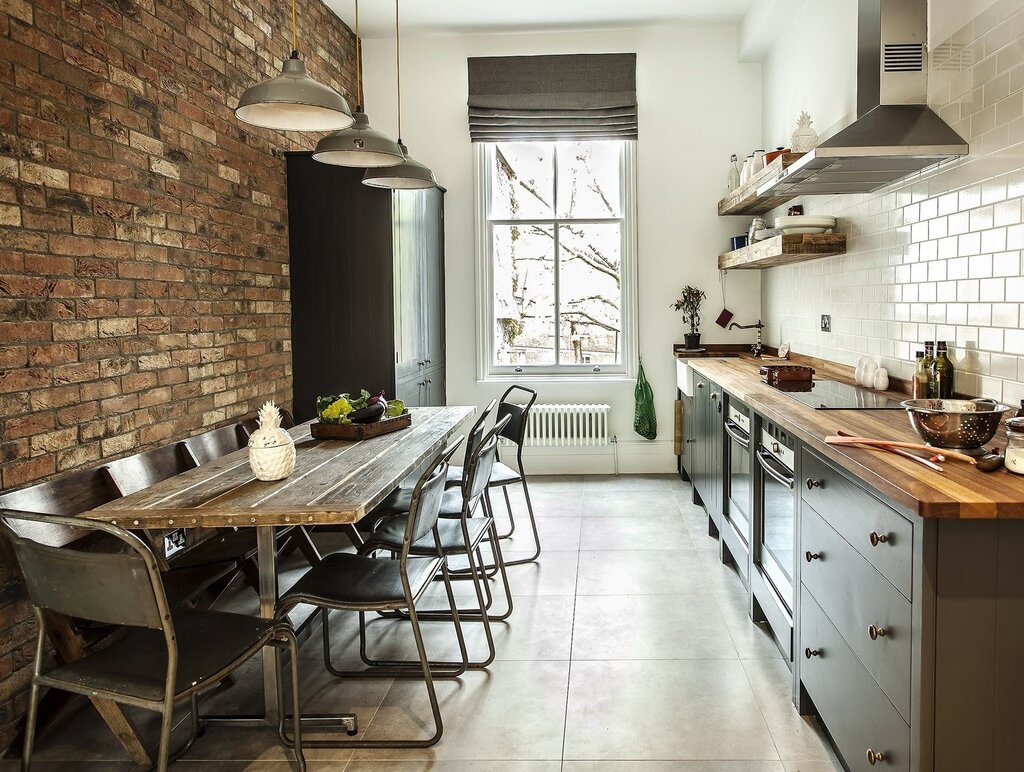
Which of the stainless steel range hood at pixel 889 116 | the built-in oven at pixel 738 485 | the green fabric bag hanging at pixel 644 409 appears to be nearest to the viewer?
the stainless steel range hood at pixel 889 116

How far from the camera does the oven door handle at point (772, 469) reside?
2.85 meters

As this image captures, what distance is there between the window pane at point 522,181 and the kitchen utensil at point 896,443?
14.8 feet

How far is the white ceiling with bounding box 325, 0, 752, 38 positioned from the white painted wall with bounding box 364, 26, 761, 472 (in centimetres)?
13

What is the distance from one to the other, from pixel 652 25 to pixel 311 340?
11.8 feet

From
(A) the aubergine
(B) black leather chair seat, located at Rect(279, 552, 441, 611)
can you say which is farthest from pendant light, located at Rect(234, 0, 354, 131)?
(B) black leather chair seat, located at Rect(279, 552, 441, 611)

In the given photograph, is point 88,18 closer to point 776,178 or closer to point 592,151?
point 776,178

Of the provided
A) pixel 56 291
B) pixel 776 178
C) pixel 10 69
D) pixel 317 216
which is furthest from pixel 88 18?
pixel 776 178

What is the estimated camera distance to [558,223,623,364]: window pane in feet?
21.5

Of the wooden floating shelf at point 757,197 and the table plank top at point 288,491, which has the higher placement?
the wooden floating shelf at point 757,197

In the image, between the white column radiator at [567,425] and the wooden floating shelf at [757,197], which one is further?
the white column radiator at [567,425]

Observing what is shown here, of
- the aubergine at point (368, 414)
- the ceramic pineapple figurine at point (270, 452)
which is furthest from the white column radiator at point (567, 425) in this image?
the ceramic pineapple figurine at point (270, 452)

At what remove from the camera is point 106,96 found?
10.6 ft

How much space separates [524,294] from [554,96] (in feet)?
5.10

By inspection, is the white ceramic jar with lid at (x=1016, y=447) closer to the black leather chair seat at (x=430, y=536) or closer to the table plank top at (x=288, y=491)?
the table plank top at (x=288, y=491)
